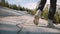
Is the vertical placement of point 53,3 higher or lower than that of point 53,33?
higher

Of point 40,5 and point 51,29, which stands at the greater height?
point 40,5

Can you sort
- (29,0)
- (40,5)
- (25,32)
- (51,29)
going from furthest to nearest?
(29,0), (40,5), (51,29), (25,32)

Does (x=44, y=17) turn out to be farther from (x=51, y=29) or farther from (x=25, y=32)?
(x=25, y=32)

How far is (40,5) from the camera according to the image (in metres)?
5.76

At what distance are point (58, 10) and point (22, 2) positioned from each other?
9.00 feet

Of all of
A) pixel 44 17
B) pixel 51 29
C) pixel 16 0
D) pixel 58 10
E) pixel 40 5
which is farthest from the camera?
pixel 16 0

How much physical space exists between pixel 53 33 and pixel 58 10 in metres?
3.60

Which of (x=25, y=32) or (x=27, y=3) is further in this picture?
(x=27, y=3)

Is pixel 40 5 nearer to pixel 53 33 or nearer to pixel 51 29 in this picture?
Answer: pixel 51 29

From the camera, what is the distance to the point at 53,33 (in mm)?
4836

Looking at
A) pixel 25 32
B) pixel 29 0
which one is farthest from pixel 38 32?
pixel 29 0

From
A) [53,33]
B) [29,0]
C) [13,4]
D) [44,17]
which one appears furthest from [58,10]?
[53,33]

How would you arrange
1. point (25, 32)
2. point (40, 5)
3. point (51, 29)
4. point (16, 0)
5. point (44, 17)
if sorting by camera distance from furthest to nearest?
point (16, 0) → point (44, 17) → point (40, 5) → point (51, 29) → point (25, 32)

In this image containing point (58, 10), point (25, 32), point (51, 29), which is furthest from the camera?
point (58, 10)
